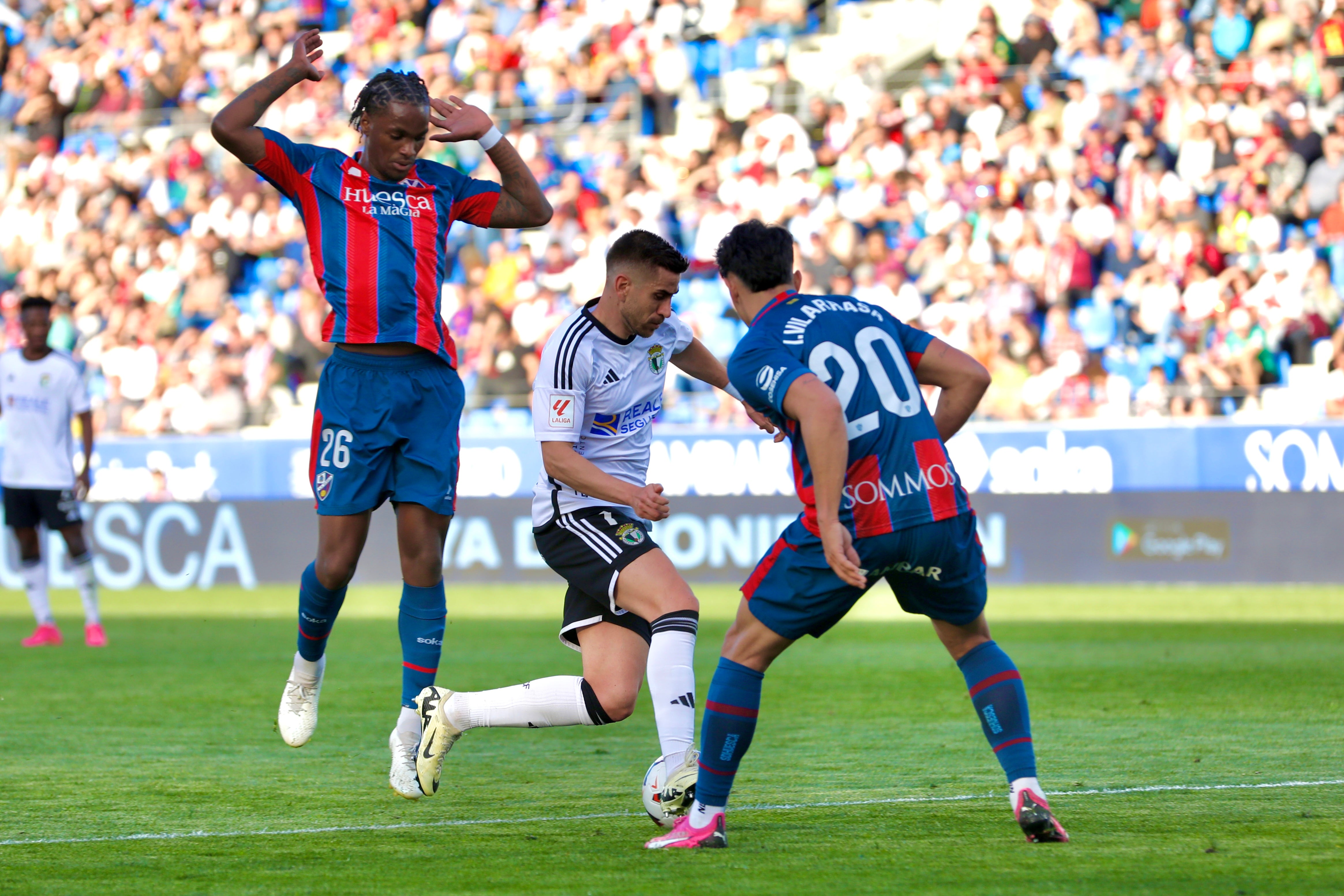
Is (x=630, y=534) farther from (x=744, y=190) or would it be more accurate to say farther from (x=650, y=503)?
(x=744, y=190)

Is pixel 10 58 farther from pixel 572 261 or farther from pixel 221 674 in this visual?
pixel 221 674

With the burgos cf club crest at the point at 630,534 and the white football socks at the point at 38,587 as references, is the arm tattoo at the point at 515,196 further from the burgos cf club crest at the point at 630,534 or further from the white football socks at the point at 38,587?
the white football socks at the point at 38,587

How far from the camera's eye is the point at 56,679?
431 inches

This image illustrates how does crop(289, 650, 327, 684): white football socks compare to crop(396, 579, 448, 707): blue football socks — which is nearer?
crop(396, 579, 448, 707): blue football socks

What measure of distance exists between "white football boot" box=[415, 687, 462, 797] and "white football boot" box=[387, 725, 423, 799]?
4 centimetres

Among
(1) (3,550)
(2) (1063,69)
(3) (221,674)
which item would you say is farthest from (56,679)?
(2) (1063,69)

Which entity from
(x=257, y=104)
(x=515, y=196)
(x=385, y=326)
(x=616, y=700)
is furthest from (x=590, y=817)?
(x=257, y=104)

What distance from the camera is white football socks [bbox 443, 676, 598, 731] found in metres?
6.05

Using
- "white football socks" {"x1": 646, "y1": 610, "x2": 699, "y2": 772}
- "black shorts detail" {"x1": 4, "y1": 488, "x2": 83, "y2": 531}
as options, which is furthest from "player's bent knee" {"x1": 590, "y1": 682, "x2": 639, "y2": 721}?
"black shorts detail" {"x1": 4, "y1": 488, "x2": 83, "y2": 531}

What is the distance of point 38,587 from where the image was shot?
13500mm

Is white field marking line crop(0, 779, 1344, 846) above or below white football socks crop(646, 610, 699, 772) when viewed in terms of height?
below

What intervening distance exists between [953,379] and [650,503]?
1075mm

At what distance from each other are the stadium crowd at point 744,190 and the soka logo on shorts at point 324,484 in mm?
12429

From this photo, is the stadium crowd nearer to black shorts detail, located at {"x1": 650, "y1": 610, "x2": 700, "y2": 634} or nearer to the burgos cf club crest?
the burgos cf club crest
